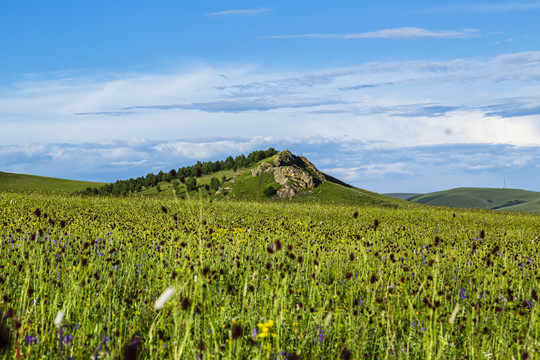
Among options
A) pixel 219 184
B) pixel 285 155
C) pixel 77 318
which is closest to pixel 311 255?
pixel 77 318

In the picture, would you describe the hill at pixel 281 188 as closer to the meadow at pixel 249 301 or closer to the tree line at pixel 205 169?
the tree line at pixel 205 169

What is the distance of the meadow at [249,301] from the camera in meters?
3.54

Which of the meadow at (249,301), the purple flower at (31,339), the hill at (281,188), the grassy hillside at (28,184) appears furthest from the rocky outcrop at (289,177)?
the purple flower at (31,339)

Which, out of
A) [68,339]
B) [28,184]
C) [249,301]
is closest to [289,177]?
[249,301]

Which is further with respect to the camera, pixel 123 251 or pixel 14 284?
pixel 123 251

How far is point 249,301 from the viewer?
5340mm

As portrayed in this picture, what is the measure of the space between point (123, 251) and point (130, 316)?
343 cm

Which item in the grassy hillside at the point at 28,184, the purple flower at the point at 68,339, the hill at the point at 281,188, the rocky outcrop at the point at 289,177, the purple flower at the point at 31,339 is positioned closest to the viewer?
the purple flower at the point at 31,339

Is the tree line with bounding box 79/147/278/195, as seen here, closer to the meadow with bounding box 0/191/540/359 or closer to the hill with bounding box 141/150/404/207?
the hill with bounding box 141/150/404/207

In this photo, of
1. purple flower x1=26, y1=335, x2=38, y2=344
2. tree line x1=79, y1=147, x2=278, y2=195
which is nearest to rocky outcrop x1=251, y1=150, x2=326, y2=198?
tree line x1=79, y1=147, x2=278, y2=195

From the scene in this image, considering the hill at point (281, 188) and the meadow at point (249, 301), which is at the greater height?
the hill at point (281, 188)

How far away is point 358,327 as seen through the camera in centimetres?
454

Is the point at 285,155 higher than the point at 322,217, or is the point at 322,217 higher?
the point at 285,155

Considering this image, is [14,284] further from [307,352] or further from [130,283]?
[307,352]
